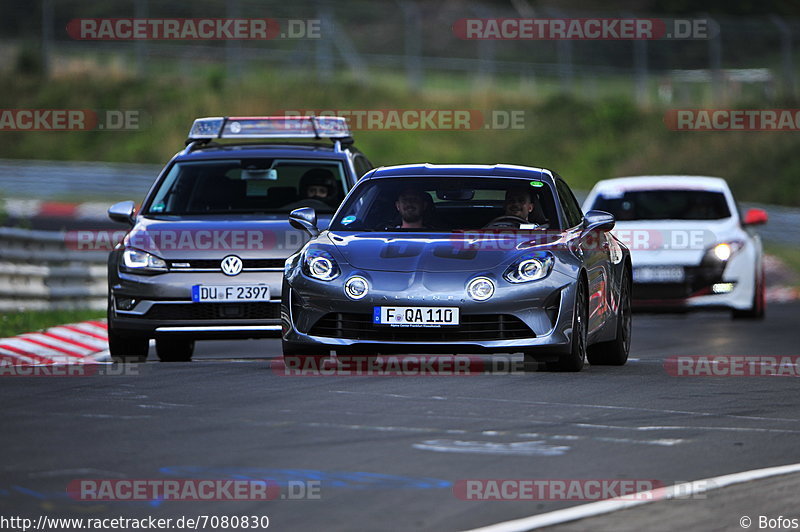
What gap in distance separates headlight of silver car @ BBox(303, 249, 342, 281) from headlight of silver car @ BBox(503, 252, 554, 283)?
108 centimetres

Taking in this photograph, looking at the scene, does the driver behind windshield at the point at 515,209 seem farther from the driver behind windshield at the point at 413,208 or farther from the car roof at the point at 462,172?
the driver behind windshield at the point at 413,208

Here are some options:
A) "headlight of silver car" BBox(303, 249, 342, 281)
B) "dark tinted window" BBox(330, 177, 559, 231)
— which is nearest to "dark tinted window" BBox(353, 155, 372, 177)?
"dark tinted window" BBox(330, 177, 559, 231)

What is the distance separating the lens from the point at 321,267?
38.2 ft

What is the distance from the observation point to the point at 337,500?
281 inches

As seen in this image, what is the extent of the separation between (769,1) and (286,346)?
67.8 metres

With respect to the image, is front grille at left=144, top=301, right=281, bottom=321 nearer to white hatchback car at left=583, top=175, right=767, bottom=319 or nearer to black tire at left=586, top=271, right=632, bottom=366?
black tire at left=586, top=271, right=632, bottom=366

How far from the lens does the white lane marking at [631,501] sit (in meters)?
6.75

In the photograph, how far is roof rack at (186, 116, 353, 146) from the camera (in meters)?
15.5

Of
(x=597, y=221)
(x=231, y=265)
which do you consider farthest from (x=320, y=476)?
(x=231, y=265)

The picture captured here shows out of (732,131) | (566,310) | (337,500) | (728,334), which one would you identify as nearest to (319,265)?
(566,310)

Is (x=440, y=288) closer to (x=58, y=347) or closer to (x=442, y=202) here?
(x=442, y=202)

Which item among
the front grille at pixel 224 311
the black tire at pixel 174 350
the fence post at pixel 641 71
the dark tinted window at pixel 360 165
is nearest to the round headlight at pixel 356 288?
the front grille at pixel 224 311

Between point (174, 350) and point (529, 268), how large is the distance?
3878 millimetres

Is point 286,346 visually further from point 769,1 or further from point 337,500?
point 769,1
